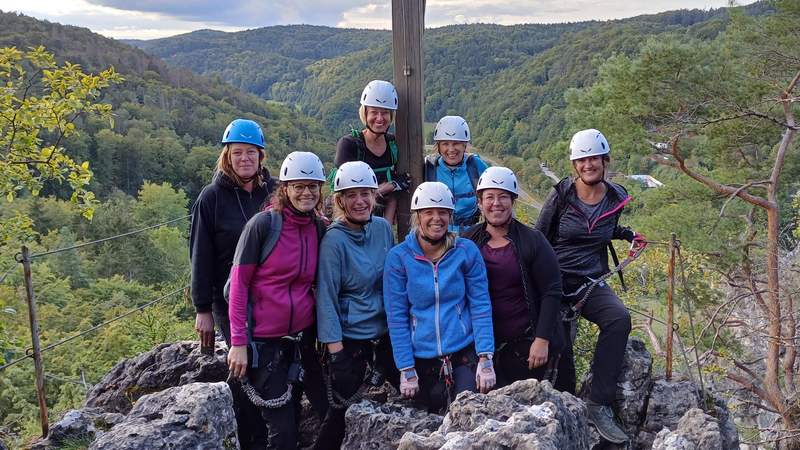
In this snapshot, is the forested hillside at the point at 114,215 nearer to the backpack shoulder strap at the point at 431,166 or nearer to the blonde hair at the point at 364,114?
the blonde hair at the point at 364,114

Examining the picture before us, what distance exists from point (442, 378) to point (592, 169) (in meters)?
1.72

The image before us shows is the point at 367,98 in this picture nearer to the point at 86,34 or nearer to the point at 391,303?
the point at 391,303

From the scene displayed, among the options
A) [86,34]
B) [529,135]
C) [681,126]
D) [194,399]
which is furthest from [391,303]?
[86,34]

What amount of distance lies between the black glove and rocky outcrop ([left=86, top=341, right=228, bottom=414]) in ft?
5.85

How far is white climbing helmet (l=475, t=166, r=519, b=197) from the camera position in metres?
3.64

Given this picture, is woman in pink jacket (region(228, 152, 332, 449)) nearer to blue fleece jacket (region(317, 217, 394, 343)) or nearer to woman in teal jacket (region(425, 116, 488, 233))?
blue fleece jacket (region(317, 217, 394, 343))

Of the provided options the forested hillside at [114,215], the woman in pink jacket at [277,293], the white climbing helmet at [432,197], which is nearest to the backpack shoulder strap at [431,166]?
the white climbing helmet at [432,197]

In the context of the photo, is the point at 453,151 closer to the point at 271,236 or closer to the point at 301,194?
the point at 301,194

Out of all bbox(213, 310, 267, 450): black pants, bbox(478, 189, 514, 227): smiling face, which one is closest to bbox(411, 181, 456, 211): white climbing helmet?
bbox(478, 189, 514, 227): smiling face

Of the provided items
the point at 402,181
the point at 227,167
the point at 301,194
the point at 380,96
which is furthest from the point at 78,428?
the point at 380,96

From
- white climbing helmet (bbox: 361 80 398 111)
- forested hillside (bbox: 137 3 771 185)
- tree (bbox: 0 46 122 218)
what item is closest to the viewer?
white climbing helmet (bbox: 361 80 398 111)

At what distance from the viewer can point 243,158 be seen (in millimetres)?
3637

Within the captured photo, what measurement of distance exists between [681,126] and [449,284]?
472 inches

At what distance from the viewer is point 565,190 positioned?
13.2 feet
